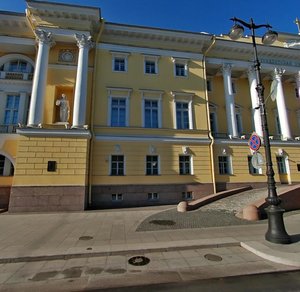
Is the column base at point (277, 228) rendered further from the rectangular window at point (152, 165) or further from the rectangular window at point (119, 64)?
the rectangular window at point (119, 64)

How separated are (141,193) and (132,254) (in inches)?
407

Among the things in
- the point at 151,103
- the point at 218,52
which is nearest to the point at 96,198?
the point at 151,103

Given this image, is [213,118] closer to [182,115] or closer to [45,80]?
[182,115]

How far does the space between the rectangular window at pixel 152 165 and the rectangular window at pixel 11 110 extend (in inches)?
443

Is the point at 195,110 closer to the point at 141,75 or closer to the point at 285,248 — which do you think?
the point at 141,75

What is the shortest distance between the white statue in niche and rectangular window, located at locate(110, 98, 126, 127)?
3.54 m

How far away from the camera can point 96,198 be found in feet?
51.6

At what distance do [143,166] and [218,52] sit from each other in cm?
1383

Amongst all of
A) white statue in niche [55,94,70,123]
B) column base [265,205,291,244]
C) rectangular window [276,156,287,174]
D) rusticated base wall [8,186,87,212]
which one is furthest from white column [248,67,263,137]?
white statue in niche [55,94,70,123]

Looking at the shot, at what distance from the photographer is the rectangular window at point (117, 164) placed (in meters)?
16.8

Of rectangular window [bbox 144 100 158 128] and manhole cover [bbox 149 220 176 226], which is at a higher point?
rectangular window [bbox 144 100 158 128]

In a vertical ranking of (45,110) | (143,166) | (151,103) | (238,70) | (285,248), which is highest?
(238,70)

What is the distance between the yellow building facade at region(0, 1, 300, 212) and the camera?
1505cm

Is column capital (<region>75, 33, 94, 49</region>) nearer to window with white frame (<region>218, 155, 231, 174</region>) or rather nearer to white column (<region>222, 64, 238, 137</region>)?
white column (<region>222, 64, 238, 137</region>)
